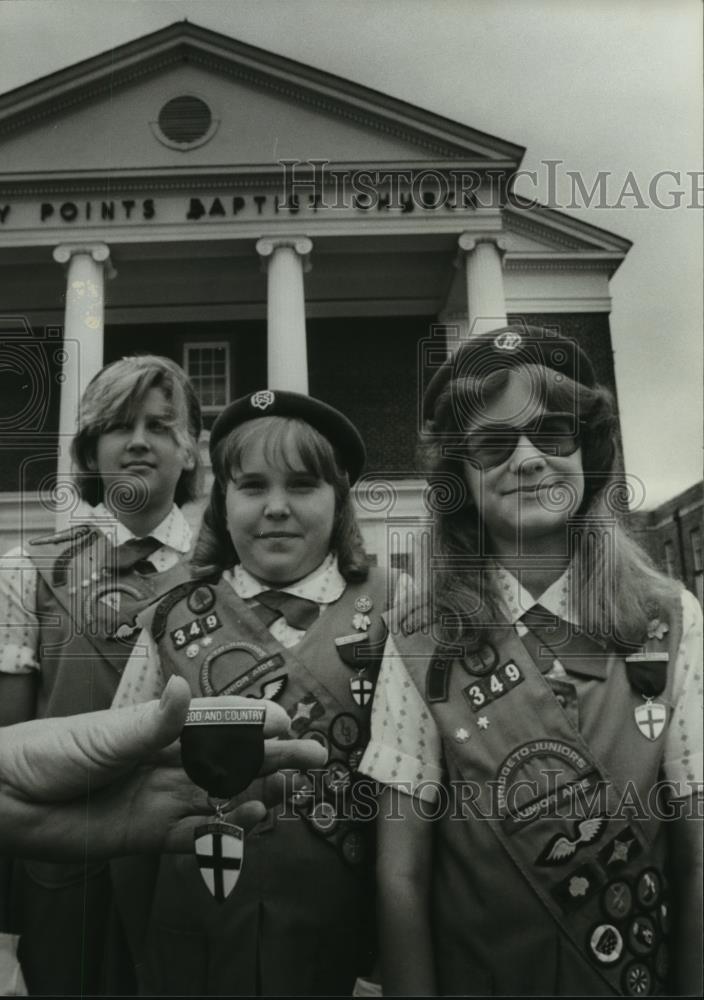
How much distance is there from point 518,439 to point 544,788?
0.97m

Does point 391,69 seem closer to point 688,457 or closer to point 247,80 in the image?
point 247,80

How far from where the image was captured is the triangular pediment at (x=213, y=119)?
8.53ft

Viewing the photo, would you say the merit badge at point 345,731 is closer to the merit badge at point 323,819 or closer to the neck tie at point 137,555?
the merit badge at point 323,819

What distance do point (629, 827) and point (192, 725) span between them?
1210mm

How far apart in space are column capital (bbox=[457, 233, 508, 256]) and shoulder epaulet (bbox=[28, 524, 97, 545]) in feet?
4.66

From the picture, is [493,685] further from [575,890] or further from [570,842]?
[575,890]

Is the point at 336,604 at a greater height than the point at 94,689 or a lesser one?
greater

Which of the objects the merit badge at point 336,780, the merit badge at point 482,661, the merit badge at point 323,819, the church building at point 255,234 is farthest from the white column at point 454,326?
the merit badge at point 323,819

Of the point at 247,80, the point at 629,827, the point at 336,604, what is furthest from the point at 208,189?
the point at 629,827

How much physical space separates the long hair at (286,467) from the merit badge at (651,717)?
0.85 m

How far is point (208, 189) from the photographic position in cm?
262

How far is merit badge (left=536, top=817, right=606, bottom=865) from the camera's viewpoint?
2.24 meters

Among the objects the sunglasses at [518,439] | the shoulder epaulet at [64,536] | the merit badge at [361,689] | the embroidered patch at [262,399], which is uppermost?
the embroidered patch at [262,399]

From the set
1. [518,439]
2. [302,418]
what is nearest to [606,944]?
[518,439]
